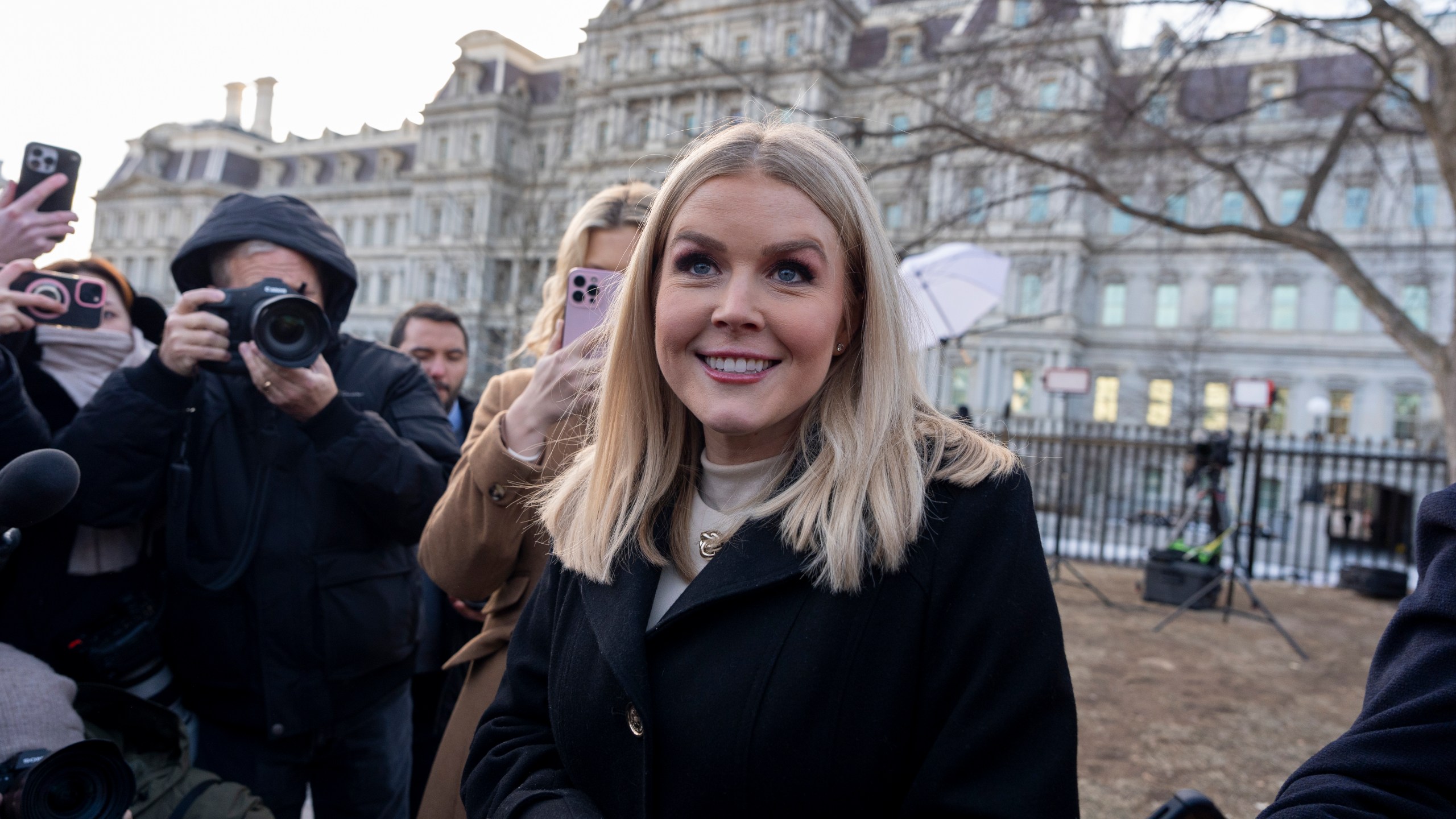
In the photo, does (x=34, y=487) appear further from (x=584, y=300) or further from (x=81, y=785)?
(x=584, y=300)

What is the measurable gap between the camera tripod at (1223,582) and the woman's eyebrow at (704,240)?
7095mm

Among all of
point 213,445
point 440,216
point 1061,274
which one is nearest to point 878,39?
point 1061,274

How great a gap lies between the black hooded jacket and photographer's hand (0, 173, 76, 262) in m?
0.30

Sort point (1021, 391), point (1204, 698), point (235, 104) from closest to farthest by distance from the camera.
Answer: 1. point (1204, 698)
2. point (1021, 391)
3. point (235, 104)

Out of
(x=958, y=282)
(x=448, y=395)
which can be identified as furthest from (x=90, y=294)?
(x=958, y=282)

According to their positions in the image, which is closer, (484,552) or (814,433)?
(814,433)

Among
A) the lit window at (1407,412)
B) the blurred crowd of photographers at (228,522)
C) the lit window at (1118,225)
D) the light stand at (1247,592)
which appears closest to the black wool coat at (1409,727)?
the blurred crowd of photographers at (228,522)

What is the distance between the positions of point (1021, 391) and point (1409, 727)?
3689 centimetres

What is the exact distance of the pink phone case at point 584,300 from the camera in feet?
7.17

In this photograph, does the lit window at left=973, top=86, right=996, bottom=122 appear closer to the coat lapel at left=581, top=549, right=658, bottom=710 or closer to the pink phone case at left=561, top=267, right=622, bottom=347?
the pink phone case at left=561, top=267, right=622, bottom=347

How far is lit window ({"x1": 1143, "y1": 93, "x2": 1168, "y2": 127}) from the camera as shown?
7.90 metres

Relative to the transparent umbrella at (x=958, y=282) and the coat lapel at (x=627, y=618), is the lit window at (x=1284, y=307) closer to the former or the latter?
the transparent umbrella at (x=958, y=282)

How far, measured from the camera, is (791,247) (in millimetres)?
1370

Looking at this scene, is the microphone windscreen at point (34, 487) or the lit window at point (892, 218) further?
the lit window at point (892, 218)
